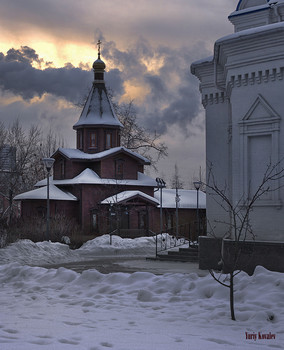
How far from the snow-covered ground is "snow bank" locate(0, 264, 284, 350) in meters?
0.01

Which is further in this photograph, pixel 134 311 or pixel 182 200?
pixel 182 200

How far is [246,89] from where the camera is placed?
15.3 metres

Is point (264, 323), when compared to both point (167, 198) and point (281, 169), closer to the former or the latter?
point (281, 169)

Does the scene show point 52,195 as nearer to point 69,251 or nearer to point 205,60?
point 69,251

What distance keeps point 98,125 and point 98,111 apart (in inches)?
61.8

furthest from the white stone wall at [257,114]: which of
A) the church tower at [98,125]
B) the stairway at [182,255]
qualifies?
the church tower at [98,125]

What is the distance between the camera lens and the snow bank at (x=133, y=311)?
7.01 meters

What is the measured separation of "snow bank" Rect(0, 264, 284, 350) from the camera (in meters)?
7.01

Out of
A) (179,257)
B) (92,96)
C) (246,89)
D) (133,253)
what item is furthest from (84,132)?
(246,89)

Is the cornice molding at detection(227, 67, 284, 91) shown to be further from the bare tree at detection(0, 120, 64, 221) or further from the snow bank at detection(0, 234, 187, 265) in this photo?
the bare tree at detection(0, 120, 64, 221)

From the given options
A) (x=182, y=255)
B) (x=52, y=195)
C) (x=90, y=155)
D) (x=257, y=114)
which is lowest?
(x=182, y=255)

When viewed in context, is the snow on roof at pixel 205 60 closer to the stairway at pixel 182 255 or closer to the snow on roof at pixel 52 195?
the stairway at pixel 182 255

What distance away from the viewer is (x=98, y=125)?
133ft

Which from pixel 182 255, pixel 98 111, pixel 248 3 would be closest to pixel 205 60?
pixel 248 3
